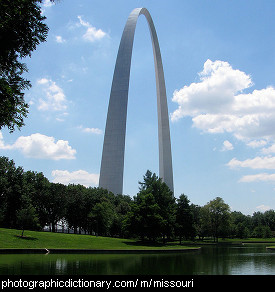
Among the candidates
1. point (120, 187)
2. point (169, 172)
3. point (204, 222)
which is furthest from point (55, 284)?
point (204, 222)

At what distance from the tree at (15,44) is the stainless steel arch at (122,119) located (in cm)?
3990

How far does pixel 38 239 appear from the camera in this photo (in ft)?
117

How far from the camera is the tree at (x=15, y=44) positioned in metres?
12.9

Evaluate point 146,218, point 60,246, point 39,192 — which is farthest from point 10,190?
point 146,218

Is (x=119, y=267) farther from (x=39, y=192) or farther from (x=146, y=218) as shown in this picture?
(x=39, y=192)

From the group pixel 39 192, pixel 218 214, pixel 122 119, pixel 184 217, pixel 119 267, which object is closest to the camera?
pixel 119 267

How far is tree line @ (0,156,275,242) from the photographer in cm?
4322

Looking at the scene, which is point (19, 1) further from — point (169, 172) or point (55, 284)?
point (169, 172)

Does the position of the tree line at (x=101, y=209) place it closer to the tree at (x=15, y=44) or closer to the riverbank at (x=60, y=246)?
the riverbank at (x=60, y=246)

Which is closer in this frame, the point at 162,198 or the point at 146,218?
the point at 146,218

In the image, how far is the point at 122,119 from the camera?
56031 millimetres

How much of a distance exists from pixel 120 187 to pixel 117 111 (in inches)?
534

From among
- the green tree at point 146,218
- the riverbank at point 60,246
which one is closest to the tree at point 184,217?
the green tree at point 146,218

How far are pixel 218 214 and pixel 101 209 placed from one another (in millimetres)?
30146
